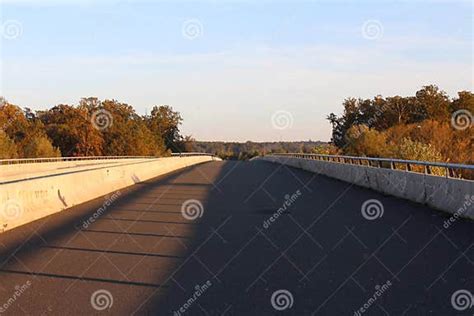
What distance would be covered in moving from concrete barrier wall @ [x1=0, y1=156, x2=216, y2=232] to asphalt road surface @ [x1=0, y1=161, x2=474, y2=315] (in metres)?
0.41

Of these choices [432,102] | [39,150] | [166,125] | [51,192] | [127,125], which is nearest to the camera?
[51,192]

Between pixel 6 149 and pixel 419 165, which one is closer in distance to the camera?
pixel 419 165

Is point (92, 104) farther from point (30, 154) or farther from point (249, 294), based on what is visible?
point (249, 294)

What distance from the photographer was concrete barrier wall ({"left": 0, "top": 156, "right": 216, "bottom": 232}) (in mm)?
13977

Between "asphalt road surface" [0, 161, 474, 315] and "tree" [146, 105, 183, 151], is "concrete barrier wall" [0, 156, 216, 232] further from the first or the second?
"tree" [146, 105, 183, 151]

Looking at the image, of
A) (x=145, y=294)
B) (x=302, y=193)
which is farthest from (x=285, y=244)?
(x=302, y=193)

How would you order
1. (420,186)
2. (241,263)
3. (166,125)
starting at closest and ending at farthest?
(241,263), (420,186), (166,125)

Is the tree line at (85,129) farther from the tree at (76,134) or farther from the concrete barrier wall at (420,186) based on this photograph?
the concrete barrier wall at (420,186)

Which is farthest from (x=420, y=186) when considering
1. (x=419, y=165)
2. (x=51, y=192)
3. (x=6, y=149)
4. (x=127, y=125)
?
(x=127, y=125)

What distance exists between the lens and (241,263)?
32.0 ft

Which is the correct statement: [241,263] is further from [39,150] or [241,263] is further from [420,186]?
[39,150]

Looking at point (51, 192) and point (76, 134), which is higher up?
point (51, 192)

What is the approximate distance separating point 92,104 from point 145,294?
12502 cm

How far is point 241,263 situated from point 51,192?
8.81 m
